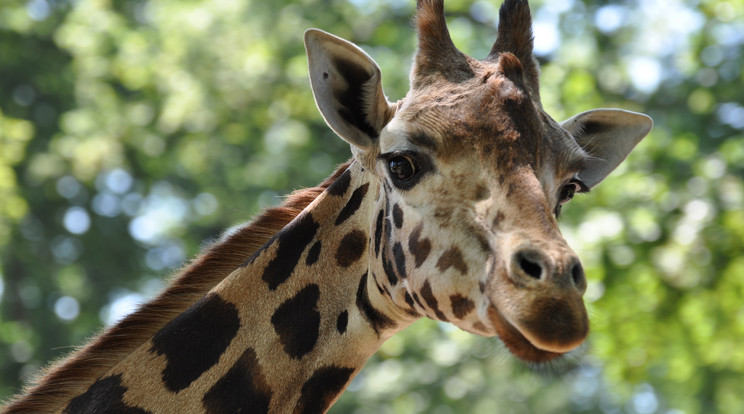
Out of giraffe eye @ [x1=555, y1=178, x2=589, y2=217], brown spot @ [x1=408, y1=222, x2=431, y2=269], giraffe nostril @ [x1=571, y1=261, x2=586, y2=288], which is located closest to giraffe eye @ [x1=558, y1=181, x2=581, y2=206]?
giraffe eye @ [x1=555, y1=178, x2=589, y2=217]

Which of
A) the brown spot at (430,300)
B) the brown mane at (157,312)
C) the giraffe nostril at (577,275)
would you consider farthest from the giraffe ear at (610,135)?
the giraffe nostril at (577,275)

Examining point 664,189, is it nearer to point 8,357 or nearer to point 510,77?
point 510,77

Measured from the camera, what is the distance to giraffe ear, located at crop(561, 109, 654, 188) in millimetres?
5215

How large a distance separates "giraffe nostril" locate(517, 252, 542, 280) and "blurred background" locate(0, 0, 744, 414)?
451 cm

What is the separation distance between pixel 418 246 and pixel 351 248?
1.83ft

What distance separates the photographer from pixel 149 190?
22453 mm

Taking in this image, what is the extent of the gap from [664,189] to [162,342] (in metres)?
9.78

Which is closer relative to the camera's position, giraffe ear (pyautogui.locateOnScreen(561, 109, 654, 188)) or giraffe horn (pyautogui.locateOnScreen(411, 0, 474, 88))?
giraffe horn (pyautogui.locateOnScreen(411, 0, 474, 88))

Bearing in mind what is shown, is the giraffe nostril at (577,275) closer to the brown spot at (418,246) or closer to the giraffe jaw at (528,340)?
the giraffe jaw at (528,340)

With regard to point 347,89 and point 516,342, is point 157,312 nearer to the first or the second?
point 347,89

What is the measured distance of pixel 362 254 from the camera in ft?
15.3

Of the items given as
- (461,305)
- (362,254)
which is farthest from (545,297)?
(362,254)

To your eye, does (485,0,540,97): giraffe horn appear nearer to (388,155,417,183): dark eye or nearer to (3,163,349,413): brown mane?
(388,155,417,183): dark eye

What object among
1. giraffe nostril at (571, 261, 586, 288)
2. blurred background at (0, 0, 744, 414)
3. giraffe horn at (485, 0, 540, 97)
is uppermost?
giraffe horn at (485, 0, 540, 97)
